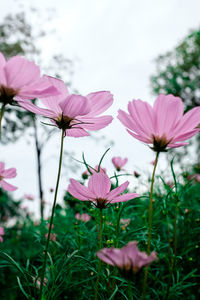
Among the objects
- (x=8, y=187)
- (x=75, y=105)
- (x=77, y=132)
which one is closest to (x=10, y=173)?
(x=8, y=187)

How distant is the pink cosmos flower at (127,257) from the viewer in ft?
1.05

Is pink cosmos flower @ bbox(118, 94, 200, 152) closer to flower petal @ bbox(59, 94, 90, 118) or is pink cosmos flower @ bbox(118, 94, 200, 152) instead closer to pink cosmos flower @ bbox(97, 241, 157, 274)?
flower petal @ bbox(59, 94, 90, 118)

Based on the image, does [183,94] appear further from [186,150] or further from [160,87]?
[186,150]

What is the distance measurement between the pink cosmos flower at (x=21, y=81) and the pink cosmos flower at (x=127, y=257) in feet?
0.85

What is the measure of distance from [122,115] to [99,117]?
77mm

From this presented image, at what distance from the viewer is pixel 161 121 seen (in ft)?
1.56

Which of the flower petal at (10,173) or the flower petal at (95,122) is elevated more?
the flower petal at (95,122)

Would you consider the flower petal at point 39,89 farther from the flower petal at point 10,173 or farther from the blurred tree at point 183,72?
the blurred tree at point 183,72

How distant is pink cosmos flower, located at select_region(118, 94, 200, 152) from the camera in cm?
47

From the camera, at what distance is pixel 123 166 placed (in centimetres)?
121

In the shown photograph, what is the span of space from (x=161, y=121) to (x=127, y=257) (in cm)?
24

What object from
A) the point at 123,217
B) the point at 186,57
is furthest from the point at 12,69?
the point at 186,57

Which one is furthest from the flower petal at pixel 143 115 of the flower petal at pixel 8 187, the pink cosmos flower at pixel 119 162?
the pink cosmos flower at pixel 119 162

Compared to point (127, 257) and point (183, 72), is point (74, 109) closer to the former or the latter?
point (127, 257)
